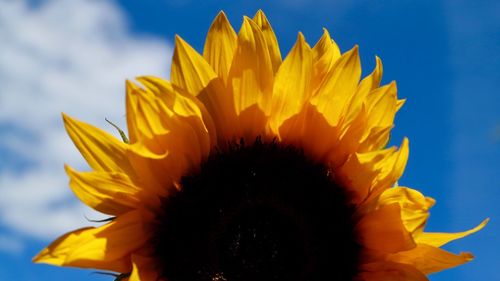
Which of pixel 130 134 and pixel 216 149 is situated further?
pixel 216 149

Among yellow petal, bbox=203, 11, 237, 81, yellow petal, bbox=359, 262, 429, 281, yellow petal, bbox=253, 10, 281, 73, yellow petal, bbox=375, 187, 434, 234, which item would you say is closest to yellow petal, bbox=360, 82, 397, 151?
yellow petal, bbox=375, 187, 434, 234

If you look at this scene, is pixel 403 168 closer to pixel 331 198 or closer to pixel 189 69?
pixel 331 198

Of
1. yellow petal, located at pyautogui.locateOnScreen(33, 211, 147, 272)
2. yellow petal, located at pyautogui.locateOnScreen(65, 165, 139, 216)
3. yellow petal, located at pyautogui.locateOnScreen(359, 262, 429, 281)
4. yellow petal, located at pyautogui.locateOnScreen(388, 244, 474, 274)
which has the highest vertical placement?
yellow petal, located at pyautogui.locateOnScreen(388, 244, 474, 274)

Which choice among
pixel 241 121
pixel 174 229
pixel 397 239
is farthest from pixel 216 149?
pixel 397 239

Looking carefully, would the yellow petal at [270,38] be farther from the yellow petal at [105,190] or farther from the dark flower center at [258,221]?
the yellow petal at [105,190]

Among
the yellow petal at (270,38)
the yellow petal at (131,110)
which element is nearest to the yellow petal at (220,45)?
the yellow petal at (270,38)

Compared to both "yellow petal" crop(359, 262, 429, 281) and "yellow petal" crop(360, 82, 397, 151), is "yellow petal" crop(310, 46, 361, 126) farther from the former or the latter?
"yellow petal" crop(359, 262, 429, 281)
